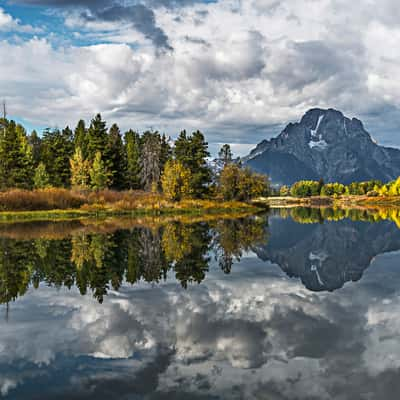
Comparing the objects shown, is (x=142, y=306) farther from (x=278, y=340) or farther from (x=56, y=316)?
(x=278, y=340)

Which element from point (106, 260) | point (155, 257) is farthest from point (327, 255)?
point (106, 260)

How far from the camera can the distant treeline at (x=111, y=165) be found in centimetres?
7488

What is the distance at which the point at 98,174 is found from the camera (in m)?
78.1

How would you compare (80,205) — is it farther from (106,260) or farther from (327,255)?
(327,255)

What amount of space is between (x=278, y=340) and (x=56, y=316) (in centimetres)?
681

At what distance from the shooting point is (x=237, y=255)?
26688 mm

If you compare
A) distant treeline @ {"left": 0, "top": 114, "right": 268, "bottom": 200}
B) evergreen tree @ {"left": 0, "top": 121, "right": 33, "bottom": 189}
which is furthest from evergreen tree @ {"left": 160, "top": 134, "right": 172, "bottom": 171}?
evergreen tree @ {"left": 0, "top": 121, "right": 33, "bottom": 189}

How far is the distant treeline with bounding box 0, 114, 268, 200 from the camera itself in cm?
7488

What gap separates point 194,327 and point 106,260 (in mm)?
11728

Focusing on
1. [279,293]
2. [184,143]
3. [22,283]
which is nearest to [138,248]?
[22,283]

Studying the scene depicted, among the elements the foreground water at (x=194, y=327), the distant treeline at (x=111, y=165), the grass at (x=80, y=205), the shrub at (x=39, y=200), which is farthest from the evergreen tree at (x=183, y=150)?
the foreground water at (x=194, y=327)

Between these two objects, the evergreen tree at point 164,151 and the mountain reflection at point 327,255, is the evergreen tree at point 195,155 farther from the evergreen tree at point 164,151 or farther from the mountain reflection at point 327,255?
the mountain reflection at point 327,255

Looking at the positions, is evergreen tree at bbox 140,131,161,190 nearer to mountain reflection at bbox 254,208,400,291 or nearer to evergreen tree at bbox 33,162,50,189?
A: evergreen tree at bbox 33,162,50,189

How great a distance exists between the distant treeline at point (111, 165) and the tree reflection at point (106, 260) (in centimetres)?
4497
